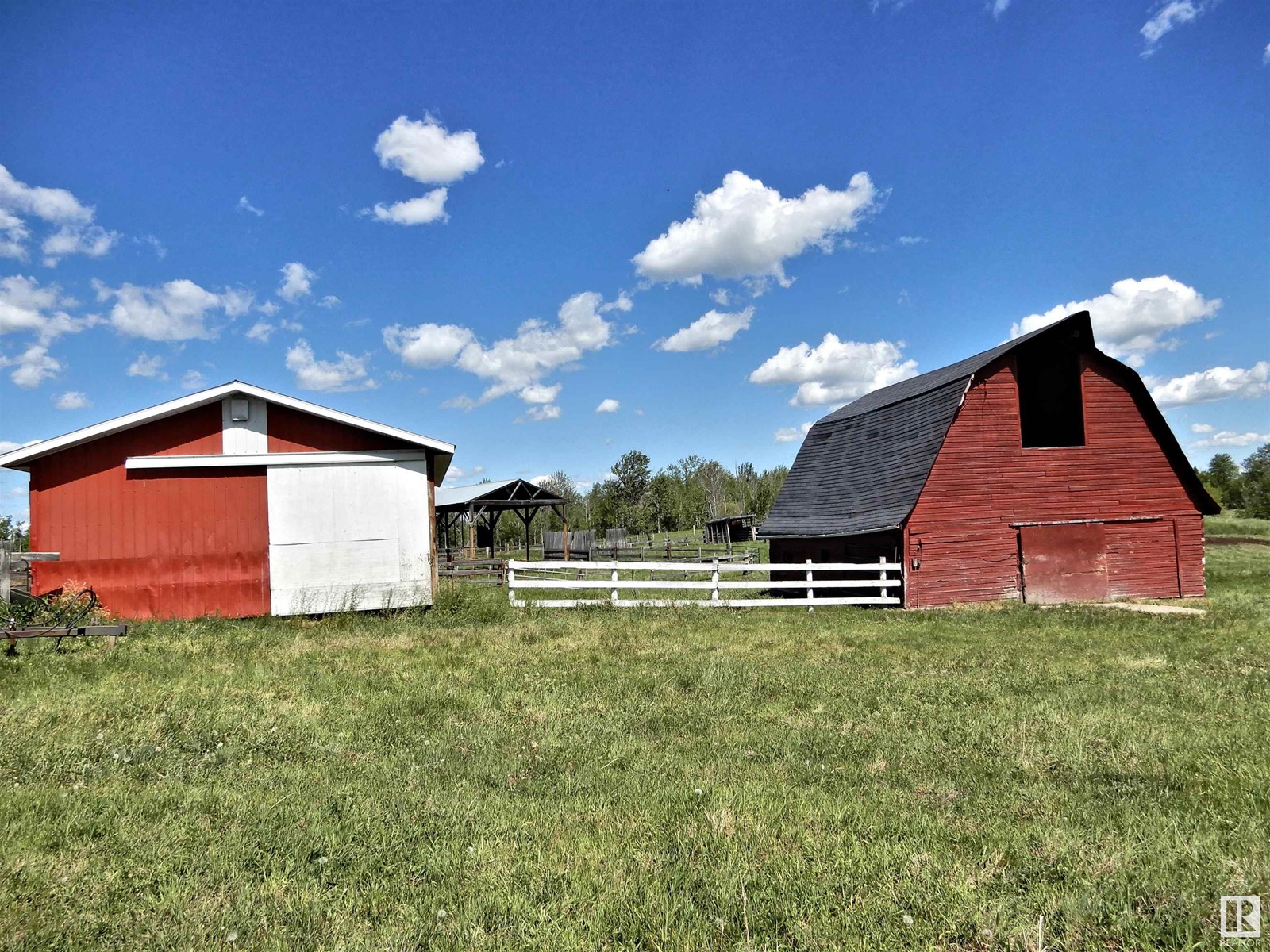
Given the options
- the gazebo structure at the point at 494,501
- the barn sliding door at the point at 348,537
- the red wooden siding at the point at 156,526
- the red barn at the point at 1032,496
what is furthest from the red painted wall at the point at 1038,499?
the gazebo structure at the point at 494,501

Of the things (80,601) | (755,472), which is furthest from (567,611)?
(755,472)

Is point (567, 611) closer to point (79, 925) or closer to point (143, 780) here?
point (143, 780)

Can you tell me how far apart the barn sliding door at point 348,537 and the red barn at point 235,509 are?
0.02 metres

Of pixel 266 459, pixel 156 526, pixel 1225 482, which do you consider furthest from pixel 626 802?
pixel 1225 482

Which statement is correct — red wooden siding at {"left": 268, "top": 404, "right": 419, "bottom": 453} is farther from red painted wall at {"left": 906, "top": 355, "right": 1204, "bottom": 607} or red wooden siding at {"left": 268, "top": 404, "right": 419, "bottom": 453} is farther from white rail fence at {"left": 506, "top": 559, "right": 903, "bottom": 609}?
red painted wall at {"left": 906, "top": 355, "right": 1204, "bottom": 607}

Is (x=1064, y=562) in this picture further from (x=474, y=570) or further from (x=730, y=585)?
(x=474, y=570)

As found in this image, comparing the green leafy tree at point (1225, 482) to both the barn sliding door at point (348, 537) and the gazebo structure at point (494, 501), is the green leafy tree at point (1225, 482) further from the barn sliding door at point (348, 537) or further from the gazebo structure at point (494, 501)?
the barn sliding door at point (348, 537)

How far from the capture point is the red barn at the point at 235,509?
1388cm

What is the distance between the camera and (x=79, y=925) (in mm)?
3549

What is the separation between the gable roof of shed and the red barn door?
46.4ft

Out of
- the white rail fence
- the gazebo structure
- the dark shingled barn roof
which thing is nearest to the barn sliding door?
the white rail fence

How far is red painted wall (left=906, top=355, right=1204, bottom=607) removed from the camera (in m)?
17.8

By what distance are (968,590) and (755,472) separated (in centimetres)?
9900

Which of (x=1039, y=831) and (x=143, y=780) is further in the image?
(x=143, y=780)
